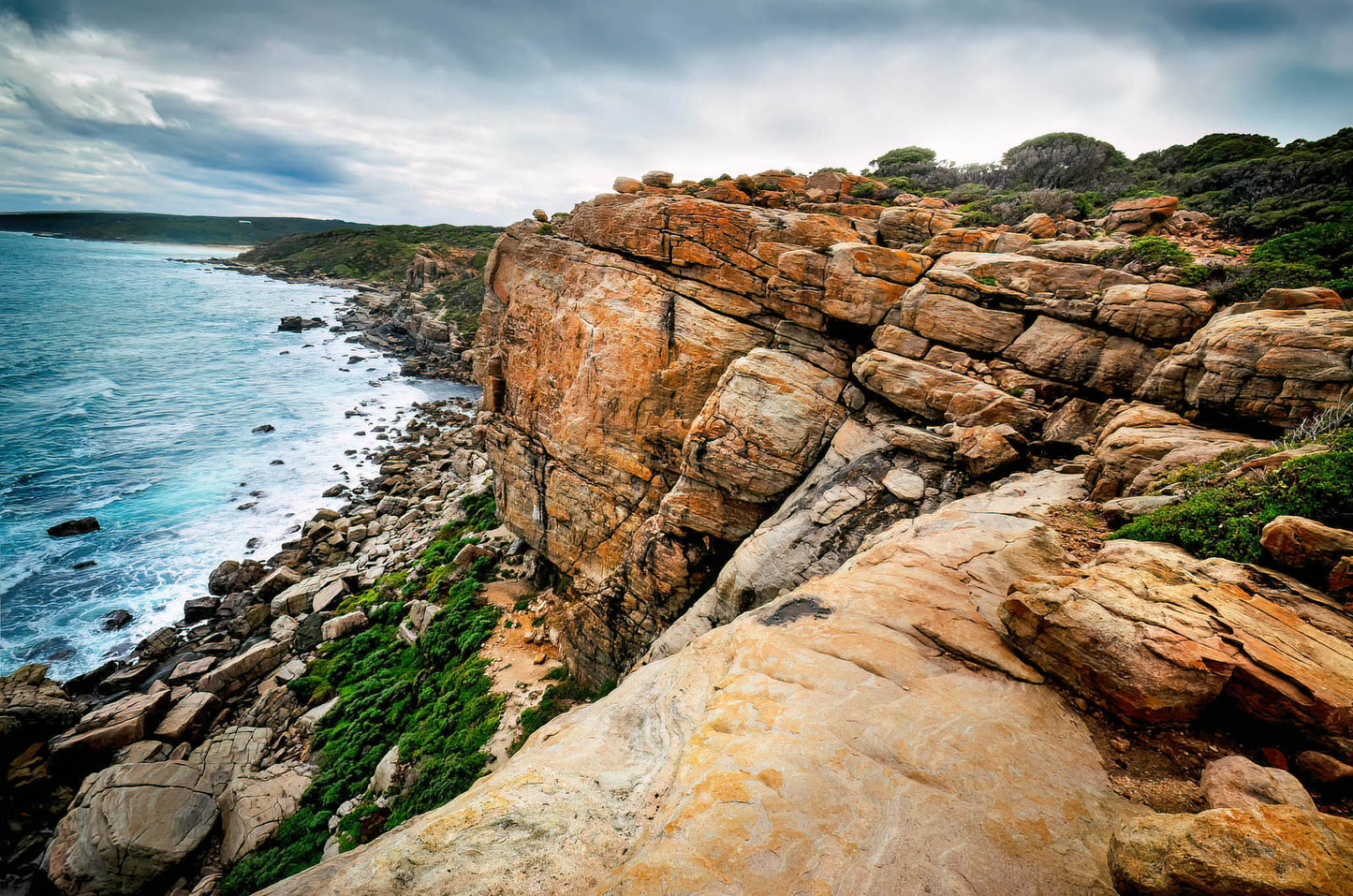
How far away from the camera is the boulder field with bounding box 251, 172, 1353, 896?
4754 millimetres

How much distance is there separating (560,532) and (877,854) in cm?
2029

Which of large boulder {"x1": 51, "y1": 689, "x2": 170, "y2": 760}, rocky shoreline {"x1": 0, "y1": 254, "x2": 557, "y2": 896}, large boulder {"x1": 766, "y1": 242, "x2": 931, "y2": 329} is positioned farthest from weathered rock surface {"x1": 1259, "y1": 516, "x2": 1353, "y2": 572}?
large boulder {"x1": 51, "y1": 689, "x2": 170, "y2": 760}

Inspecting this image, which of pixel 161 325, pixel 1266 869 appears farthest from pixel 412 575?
pixel 161 325

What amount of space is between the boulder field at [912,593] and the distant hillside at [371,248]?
367 feet

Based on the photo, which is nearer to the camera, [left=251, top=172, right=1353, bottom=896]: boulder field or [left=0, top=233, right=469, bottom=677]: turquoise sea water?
[left=251, top=172, right=1353, bottom=896]: boulder field

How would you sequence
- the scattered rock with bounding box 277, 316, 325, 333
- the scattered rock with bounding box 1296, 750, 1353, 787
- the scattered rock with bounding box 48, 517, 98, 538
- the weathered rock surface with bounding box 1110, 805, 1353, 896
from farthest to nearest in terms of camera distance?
the scattered rock with bounding box 277, 316, 325, 333
the scattered rock with bounding box 48, 517, 98, 538
the scattered rock with bounding box 1296, 750, 1353, 787
the weathered rock surface with bounding box 1110, 805, 1353, 896

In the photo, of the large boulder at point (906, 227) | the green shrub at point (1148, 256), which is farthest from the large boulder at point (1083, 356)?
the large boulder at point (906, 227)

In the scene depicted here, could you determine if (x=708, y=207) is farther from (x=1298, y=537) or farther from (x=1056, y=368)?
(x=1298, y=537)

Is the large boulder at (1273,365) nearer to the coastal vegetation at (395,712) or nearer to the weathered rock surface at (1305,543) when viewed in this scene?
the weathered rock surface at (1305,543)

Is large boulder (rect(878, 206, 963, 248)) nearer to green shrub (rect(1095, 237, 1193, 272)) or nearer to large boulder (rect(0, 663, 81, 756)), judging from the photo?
green shrub (rect(1095, 237, 1193, 272))

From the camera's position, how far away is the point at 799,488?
15344 mm

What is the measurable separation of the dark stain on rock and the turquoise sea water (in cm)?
3469

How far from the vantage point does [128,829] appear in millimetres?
15250

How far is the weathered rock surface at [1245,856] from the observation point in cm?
337
